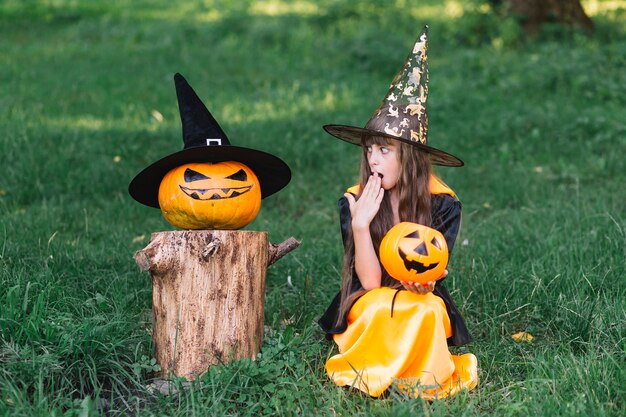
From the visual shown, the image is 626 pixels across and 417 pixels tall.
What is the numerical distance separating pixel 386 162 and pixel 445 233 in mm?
457

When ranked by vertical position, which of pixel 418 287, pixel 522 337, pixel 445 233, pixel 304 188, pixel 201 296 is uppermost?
pixel 445 233

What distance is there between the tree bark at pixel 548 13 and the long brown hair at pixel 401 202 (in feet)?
29.8

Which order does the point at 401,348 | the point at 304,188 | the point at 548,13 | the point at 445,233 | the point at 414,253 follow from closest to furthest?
the point at 414,253
the point at 401,348
the point at 445,233
the point at 304,188
the point at 548,13

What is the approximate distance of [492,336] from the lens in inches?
166

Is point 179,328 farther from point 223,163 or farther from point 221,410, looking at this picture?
point 223,163

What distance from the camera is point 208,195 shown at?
12.1 ft

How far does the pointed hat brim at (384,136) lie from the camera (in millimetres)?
3611

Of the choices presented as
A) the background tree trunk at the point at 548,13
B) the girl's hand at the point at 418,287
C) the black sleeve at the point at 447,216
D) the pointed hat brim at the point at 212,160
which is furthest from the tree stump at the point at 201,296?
the background tree trunk at the point at 548,13

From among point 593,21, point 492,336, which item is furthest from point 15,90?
point 593,21

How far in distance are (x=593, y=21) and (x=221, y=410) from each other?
10984 millimetres

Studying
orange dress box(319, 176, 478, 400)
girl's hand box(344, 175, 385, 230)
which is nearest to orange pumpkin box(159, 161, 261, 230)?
girl's hand box(344, 175, 385, 230)

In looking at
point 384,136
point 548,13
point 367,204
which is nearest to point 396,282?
point 367,204

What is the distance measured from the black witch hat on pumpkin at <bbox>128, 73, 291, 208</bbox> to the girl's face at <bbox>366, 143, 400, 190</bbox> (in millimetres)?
543

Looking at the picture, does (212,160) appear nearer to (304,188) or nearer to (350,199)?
(350,199)
